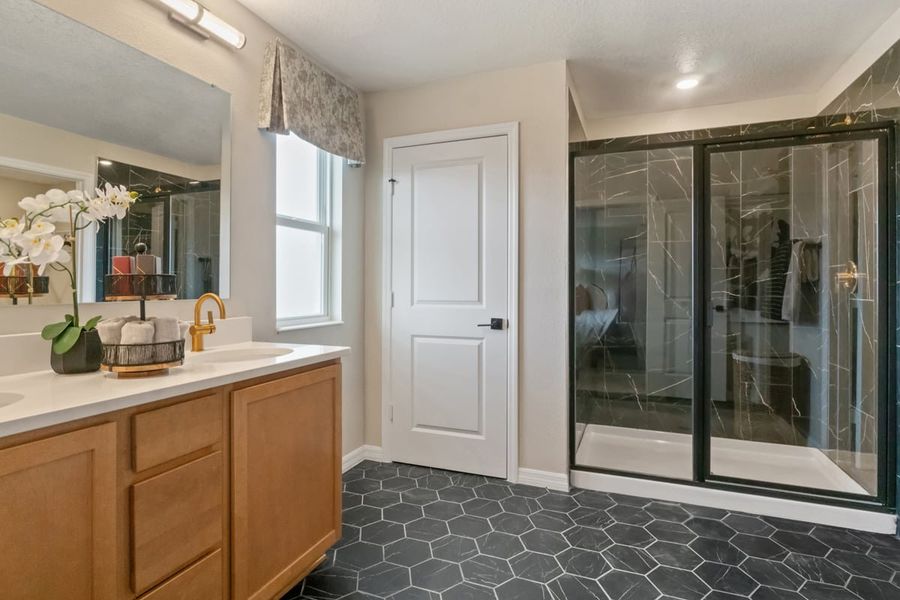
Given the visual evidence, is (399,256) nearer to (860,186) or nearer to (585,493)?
(585,493)

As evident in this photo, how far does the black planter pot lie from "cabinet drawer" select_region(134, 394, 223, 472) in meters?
0.42

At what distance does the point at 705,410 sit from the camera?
2.64m

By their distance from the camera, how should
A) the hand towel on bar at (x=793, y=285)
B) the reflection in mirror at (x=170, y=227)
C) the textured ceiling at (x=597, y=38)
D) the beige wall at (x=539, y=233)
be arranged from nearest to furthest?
1. the reflection in mirror at (x=170, y=227)
2. the textured ceiling at (x=597, y=38)
3. the beige wall at (x=539, y=233)
4. the hand towel on bar at (x=793, y=285)

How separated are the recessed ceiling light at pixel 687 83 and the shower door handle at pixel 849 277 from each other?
4.83 ft

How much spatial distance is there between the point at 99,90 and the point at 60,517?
4.73 feet

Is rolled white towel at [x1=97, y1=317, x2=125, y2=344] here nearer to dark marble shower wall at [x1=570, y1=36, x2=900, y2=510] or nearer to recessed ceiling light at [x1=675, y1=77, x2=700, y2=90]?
dark marble shower wall at [x1=570, y1=36, x2=900, y2=510]

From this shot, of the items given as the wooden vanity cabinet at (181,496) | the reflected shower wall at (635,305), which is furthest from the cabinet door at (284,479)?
the reflected shower wall at (635,305)

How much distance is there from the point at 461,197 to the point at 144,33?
1.75 m

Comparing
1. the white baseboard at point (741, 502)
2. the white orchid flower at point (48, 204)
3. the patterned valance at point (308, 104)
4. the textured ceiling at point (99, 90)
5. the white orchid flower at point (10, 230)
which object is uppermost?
the patterned valance at point (308, 104)

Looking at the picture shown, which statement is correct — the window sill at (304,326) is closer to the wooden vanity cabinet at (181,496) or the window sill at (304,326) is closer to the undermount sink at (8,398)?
the wooden vanity cabinet at (181,496)

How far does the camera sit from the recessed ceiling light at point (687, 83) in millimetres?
3029

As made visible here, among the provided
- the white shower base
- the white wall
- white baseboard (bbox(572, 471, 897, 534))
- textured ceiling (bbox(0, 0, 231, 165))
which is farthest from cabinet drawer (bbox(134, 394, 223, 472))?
the white shower base

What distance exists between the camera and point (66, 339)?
1362 mm

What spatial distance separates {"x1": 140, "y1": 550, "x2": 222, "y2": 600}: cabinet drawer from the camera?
47.8 inches
